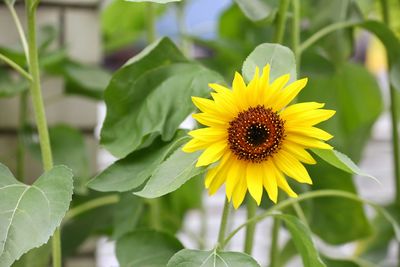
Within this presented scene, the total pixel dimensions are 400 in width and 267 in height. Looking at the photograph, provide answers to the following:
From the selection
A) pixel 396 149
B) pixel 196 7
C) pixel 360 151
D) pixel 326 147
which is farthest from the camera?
pixel 196 7

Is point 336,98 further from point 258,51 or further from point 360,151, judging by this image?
point 258,51

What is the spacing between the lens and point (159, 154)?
1.91ft

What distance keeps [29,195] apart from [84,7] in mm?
564

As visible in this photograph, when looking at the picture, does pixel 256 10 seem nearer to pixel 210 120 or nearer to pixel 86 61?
pixel 210 120

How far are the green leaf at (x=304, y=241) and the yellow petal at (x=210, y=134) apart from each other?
0.37 ft

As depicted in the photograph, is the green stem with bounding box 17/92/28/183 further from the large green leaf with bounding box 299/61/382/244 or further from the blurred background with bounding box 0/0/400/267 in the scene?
the large green leaf with bounding box 299/61/382/244

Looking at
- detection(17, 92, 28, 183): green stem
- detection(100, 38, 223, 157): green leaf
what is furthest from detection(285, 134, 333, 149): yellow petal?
detection(17, 92, 28, 183): green stem

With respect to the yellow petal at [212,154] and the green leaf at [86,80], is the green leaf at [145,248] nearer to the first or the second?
the yellow petal at [212,154]

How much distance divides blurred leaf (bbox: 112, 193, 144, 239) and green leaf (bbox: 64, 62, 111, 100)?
195mm

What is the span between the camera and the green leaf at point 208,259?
0.51 metres

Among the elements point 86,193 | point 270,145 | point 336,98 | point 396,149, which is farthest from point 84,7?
point 270,145

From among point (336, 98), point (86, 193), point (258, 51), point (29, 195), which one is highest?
point (258, 51)

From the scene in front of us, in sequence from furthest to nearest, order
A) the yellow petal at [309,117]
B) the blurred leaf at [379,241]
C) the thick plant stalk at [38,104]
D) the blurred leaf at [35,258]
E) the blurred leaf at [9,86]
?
the blurred leaf at [379,241], the blurred leaf at [9,86], the blurred leaf at [35,258], the thick plant stalk at [38,104], the yellow petal at [309,117]

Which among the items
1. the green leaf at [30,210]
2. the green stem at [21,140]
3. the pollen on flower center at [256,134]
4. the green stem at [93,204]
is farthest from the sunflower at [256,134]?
the green stem at [21,140]
